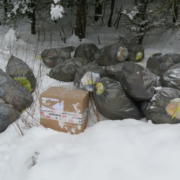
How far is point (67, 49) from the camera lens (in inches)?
151

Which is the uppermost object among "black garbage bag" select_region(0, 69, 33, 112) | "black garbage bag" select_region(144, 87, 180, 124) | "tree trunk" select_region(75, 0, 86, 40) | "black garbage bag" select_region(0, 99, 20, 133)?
"tree trunk" select_region(75, 0, 86, 40)

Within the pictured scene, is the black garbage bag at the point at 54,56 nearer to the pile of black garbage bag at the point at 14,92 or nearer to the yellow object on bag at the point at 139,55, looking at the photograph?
the pile of black garbage bag at the point at 14,92

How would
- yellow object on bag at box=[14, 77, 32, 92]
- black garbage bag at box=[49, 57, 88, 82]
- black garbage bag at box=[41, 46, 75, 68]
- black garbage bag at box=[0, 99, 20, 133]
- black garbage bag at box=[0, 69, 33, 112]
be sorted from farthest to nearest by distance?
black garbage bag at box=[41, 46, 75, 68] < black garbage bag at box=[49, 57, 88, 82] < yellow object on bag at box=[14, 77, 32, 92] < black garbage bag at box=[0, 69, 33, 112] < black garbage bag at box=[0, 99, 20, 133]

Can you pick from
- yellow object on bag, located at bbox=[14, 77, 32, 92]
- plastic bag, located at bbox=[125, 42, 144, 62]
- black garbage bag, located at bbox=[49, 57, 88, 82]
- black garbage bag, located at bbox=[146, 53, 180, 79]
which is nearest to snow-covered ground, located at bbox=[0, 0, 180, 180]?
yellow object on bag, located at bbox=[14, 77, 32, 92]

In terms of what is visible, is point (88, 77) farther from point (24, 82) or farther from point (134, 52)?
point (134, 52)

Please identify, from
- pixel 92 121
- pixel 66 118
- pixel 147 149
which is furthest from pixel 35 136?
pixel 147 149

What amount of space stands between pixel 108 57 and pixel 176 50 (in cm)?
192

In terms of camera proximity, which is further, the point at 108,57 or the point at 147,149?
the point at 108,57

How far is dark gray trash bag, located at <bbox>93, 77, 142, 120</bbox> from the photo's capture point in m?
1.95

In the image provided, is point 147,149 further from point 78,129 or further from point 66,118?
point 66,118

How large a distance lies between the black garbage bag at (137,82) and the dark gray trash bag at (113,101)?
10cm

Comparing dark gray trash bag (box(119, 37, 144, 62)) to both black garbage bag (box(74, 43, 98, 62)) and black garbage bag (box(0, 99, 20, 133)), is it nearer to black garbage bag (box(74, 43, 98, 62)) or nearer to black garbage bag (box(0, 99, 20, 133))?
black garbage bag (box(74, 43, 98, 62))

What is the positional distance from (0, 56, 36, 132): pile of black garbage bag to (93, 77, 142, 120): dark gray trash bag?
3.47 feet

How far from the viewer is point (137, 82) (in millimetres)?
1910
